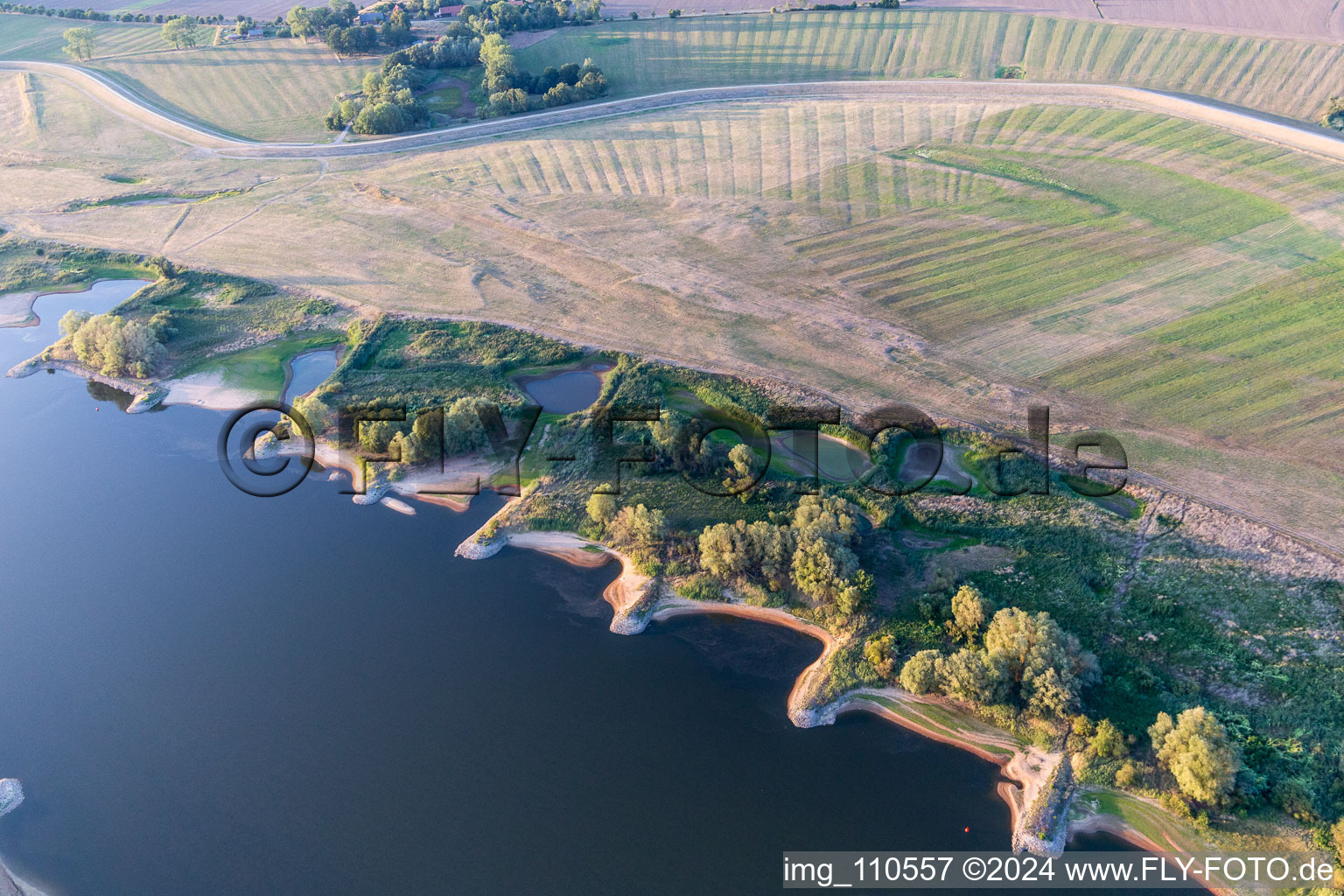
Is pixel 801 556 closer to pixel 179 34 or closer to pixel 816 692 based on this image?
pixel 816 692

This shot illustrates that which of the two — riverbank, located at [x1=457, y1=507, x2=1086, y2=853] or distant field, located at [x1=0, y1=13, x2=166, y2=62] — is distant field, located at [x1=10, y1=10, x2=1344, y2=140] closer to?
distant field, located at [x1=0, y1=13, x2=166, y2=62]

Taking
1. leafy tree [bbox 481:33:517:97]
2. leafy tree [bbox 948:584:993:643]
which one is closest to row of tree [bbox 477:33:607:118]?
leafy tree [bbox 481:33:517:97]

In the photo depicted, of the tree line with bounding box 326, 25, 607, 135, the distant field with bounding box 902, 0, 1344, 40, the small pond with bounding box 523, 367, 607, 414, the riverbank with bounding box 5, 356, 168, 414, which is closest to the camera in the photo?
the small pond with bounding box 523, 367, 607, 414

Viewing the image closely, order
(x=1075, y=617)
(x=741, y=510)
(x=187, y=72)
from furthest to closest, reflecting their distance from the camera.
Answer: (x=187, y=72), (x=741, y=510), (x=1075, y=617)

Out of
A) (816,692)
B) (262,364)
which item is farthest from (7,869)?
(262,364)

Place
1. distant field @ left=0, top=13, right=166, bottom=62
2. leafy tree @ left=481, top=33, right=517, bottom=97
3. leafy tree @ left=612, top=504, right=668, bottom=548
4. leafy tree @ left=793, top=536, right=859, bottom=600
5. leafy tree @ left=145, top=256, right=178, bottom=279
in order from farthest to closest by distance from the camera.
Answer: distant field @ left=0, top=13, right=166, bottom=62, leafy tree @ left=481, top=33, right=517, bottom=97, leafy tree @ left=145, top=256, right=178, bottom=279, leafy tree @ left=612, top=504, right=668, bottom=548, leafy tree @ left=793, top=536, right=859, bottom=600

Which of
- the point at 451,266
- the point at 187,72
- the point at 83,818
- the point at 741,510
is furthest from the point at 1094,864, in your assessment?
the point at 187,72

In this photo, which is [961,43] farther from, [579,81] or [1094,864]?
[1094,864]
